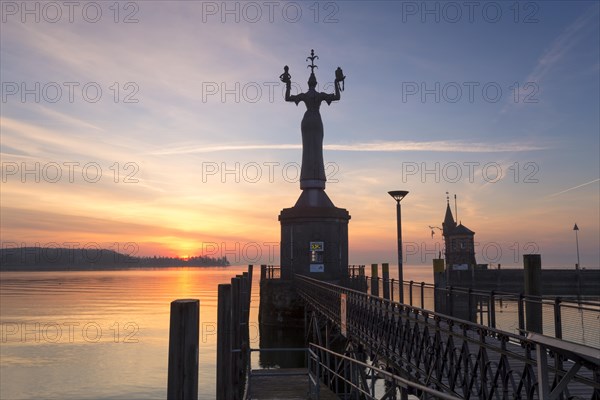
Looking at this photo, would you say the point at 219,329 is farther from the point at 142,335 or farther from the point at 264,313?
the point at 142,335

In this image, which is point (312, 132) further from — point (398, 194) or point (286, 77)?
point (398, 194)

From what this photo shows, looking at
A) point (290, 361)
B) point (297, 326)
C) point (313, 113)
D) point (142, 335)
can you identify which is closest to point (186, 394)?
point (290, 361)

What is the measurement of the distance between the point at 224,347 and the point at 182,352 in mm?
6931

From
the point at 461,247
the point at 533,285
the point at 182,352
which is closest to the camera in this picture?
the point at 182,352

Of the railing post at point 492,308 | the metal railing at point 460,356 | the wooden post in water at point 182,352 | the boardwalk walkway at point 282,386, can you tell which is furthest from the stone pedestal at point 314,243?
the wooden post in water at point 182,352

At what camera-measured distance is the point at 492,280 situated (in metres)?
66.2

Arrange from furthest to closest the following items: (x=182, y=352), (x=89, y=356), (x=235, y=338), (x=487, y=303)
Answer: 1. (x=89, y=356)
2. (x=235, y=338)
3. (x=487, y=303)
4. (x=182, y=352)

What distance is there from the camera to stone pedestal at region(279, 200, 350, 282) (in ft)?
135

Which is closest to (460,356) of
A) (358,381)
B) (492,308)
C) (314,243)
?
(358,381)

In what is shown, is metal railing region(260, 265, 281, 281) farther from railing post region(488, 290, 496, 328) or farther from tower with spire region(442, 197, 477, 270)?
tower with spire region(442, 197, 477, 270)

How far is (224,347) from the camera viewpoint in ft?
42.7

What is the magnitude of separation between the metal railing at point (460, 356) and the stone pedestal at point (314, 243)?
796 inches

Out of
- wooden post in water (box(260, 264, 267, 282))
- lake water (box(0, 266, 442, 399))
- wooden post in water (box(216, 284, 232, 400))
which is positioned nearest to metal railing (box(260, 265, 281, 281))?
wooden post in water (box(260, 264, 267, 282))

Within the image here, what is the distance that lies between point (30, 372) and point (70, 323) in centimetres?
2342
